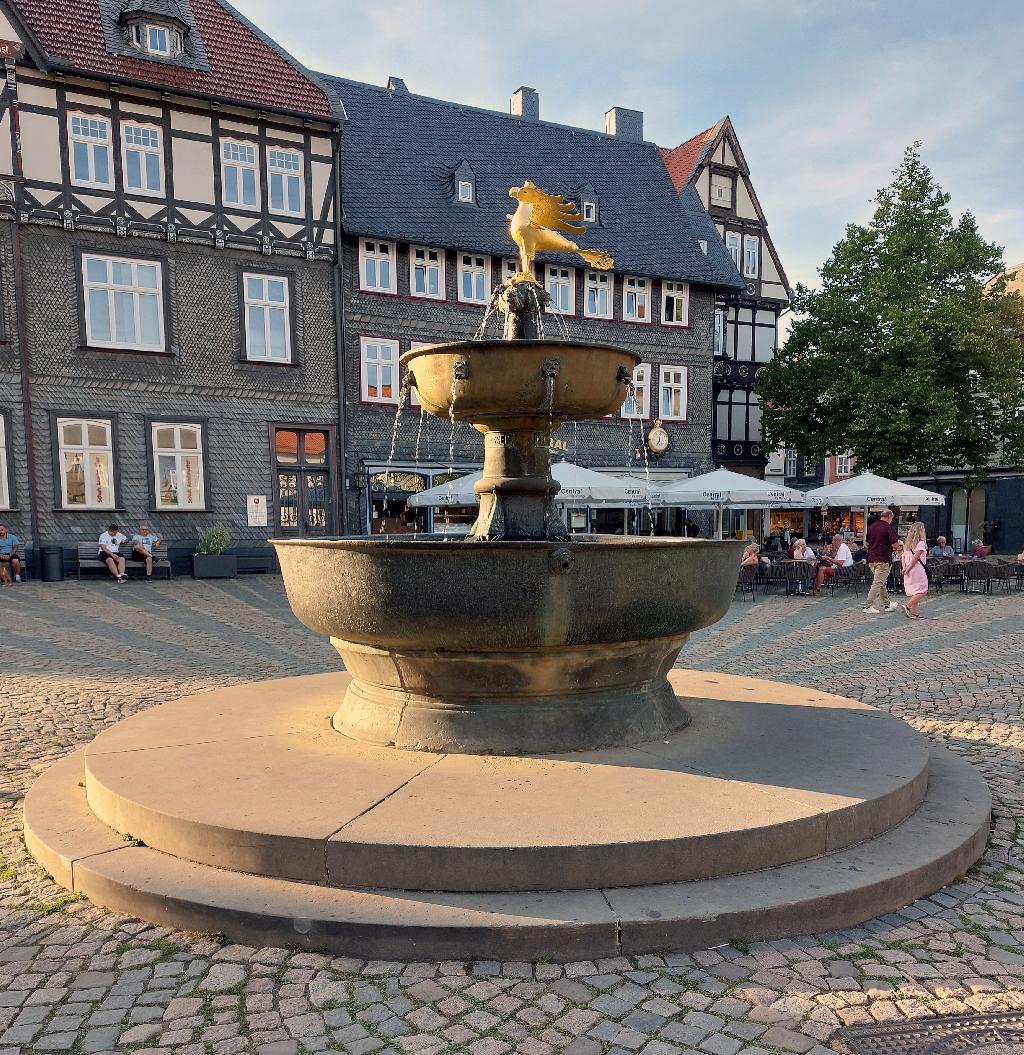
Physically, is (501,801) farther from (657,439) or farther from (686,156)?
(686,156)

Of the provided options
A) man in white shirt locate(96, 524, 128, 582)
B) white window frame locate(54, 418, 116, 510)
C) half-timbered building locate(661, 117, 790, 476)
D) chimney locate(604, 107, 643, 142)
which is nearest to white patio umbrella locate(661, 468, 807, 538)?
man in white shirt locate(96, 524, 128, 582)

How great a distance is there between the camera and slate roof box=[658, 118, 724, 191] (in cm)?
3105

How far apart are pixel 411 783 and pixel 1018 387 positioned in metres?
28.0

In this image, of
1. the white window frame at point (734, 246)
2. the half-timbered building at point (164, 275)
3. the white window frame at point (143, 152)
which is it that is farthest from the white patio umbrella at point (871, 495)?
the white window frame at point (143, 152)

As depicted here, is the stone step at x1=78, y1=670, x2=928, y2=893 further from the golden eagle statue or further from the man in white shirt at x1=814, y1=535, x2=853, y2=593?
the man in white shirt at x1=814, y1=535, x2=853, y2=593

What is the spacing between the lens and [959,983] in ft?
Answer: 9.41

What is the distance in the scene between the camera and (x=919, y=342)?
2498 centimetres

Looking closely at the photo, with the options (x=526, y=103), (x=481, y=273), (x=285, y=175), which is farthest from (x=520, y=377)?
(x=526, y=103)

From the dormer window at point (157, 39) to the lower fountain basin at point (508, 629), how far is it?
2030 centimetres

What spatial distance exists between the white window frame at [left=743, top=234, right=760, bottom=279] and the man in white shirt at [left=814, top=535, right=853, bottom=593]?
18394 millimetres

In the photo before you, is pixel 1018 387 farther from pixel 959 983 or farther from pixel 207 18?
pixel 959 983

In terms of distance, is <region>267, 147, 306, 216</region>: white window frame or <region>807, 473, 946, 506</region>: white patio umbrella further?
<region>267, 147, 306, 216</region>: white window frame

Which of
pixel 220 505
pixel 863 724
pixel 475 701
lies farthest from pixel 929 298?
pixel 475 701

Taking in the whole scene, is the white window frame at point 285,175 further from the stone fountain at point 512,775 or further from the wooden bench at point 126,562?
the stone fountain at point 512,775
